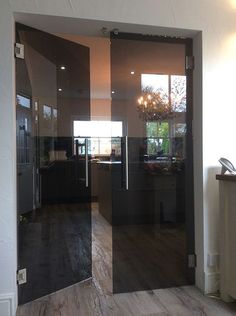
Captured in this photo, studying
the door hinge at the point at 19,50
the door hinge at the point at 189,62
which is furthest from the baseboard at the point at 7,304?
the door hinge at the point at 189,62

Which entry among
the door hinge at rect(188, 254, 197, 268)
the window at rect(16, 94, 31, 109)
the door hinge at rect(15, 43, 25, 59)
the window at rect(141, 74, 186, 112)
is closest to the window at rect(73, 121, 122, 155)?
the window at rect(141, 74, 186, 112)

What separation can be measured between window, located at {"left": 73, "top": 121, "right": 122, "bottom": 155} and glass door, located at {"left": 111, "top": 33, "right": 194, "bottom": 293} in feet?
0.69

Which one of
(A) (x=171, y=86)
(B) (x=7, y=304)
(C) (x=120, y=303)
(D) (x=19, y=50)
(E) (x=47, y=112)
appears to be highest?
(D) (x=19, y=50)

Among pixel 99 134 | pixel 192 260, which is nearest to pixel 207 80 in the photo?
pixel 192 260

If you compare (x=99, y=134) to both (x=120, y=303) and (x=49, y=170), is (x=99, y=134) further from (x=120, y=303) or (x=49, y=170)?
(x=120, y=303)

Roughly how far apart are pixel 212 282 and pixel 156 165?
A: 3.56 ft

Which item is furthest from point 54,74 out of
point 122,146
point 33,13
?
point 122,146

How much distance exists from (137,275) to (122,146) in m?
1.16

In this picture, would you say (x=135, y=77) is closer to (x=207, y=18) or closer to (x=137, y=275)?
(x=207, y=18)

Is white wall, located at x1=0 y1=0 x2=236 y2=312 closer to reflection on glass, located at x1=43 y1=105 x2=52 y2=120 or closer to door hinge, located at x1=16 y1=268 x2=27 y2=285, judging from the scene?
reflection on glass, located at x1=43 y1=105 x2=52 y2=120

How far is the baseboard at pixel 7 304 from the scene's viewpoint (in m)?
2.16

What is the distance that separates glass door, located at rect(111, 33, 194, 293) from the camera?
2.71m

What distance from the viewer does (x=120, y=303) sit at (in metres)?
2.42

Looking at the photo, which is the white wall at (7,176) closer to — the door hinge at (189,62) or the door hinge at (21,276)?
the door hinge at (21,276)
